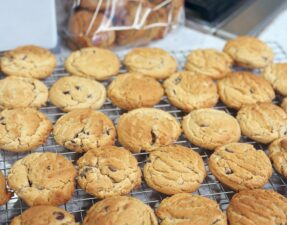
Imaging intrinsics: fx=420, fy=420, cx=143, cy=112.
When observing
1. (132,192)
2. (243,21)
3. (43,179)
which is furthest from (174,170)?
(243,21)

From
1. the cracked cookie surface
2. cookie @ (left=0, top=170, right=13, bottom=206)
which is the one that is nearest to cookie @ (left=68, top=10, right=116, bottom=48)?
the cracked cookie surface

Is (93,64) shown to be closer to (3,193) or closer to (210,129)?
(210,129)

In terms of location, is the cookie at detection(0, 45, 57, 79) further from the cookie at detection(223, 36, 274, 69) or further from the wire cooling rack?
the cookie at detection(223, 36, 274, 69)

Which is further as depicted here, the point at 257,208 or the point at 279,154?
the point at 279,154

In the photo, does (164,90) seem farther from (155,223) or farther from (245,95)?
(155,223)

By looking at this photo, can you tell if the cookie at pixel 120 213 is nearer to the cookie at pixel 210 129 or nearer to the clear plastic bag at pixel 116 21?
the cookie at pixel 210 129

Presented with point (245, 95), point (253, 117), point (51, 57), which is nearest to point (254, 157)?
point (253, 117)

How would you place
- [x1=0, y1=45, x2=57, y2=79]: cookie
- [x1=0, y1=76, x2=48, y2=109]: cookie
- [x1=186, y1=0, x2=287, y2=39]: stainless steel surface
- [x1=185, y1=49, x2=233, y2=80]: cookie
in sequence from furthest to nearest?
[x1=186, y1=0, x2=287, y2=39]: stainless steel surface, [x1=185, y1=49, x2=233, y2=80]: cookie, [x1=0, y1=45, x2=57, y2=79]: cookie, [x1=0, y1=76, x2=48, y2=109]: cookie
